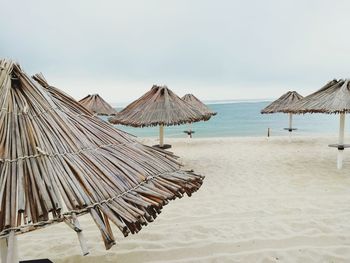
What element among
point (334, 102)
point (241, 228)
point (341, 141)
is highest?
point (334, 102)

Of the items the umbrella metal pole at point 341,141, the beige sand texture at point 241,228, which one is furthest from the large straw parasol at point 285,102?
the beige sand texture at point 241,228

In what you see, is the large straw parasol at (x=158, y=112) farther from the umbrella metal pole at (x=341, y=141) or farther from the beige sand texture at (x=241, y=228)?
the umbrella metal pole at (x=341, y=141)

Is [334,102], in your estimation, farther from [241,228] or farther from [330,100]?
[241,228]

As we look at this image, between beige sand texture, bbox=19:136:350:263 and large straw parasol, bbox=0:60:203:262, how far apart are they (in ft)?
4.08

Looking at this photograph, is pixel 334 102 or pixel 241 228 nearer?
pixel 241 228

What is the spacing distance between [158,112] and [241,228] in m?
3.33

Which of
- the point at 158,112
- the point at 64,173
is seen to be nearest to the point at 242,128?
the point at 158,112

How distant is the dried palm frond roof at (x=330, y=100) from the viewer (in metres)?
5.37

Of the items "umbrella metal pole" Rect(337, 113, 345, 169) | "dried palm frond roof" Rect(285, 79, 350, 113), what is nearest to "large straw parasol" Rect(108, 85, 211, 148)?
"dried palm frond roof" Rect(285, 79, 350, 113)

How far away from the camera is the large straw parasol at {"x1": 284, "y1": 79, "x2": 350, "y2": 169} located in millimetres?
5375

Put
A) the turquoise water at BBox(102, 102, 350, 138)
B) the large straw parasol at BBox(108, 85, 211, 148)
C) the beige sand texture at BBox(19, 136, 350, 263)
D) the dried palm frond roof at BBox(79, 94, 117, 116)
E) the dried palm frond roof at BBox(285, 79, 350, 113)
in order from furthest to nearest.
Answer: the turquoise water at BBox(102, 102, 350, 138)
the dried palm frond roof at BBox(79, 94, 117, 116)
the large straw parasol at BBox(108, 85, 211, 148)
the dried palm frond roof at BBox(285, 79, 350, 113)
the beige sand texture at BBox(19, 136, 350, 263)

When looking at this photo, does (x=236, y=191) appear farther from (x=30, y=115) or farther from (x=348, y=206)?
(x=30, y=115)

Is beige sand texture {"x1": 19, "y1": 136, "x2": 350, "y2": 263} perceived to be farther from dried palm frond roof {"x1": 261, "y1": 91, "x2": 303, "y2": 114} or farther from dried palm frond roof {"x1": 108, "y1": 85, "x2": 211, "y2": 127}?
dried palm frond roof {"x1": 261, "y1": 91, "x2": 303, "y2": 114}

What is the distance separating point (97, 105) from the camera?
1065 centimetres
